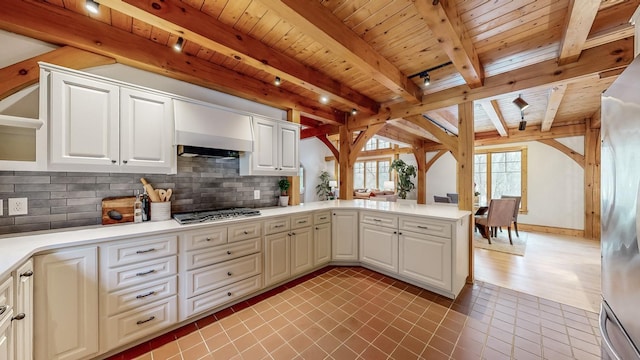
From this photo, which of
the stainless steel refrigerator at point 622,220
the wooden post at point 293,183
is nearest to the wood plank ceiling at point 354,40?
the wooden post at point 293,183

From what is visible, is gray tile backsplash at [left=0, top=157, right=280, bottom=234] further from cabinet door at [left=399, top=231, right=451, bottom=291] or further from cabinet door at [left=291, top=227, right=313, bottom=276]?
cabinet door at [left=399, top=231, right=451, bottom=291]

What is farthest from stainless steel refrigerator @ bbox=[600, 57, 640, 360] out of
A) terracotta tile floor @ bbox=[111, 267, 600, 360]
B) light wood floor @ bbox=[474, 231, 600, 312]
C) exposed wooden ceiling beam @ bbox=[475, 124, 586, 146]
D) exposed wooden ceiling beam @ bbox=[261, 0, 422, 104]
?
exposed wooden ceiling beam @ bbox=[475, 124, 586, 146]

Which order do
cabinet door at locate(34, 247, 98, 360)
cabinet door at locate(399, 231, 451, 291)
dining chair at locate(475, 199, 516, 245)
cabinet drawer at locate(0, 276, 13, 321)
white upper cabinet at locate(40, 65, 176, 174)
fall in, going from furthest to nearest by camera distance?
dining chair at locate(475, 199, 516, 245)
cabinet door at locate(399, 231, 451, 291)
white upper cabinet at locate(40, 65, 176, 174)
cabinet door at locate(34, 247, 98, 360)
cabinet drawer at locate(0, 276, 13, 321)

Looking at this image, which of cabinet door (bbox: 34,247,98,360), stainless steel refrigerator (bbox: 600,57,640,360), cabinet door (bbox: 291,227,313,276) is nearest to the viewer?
stainless steel refrigerator (bbox: 600,57,640,360)

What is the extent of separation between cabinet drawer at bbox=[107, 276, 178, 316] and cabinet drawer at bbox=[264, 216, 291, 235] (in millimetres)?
917

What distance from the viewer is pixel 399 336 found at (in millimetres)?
1881

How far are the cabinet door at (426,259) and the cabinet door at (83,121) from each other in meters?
3.01

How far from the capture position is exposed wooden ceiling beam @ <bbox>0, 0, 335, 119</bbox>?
163cm

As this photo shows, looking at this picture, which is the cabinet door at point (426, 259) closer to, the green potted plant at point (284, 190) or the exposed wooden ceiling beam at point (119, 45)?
the green potted plant at point (284, 190)

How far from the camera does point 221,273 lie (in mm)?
2166

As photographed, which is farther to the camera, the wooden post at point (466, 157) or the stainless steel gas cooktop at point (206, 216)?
the wooden post at point (466, 157)

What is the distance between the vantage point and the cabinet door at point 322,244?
3.04 meters

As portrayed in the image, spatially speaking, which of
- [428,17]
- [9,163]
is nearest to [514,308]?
[428,17]

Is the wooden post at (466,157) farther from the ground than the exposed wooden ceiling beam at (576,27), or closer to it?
closer to it
